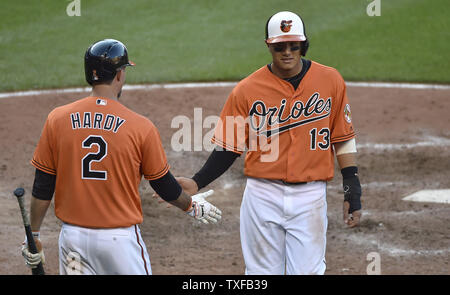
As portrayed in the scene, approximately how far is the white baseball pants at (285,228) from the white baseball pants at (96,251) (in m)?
0.93

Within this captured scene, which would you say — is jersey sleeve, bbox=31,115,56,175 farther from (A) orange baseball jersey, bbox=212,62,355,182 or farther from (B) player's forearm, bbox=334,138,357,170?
(B) player's forearm, bbox=334,138,357,170

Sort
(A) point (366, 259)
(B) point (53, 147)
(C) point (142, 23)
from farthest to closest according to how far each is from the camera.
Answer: (C) point (142, 23) → (A) point (366, 259) → (B) point (53, 147)

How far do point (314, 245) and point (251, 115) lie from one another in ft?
3.00

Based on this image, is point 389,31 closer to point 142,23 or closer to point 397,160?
point 142,23

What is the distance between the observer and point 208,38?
14.4 m

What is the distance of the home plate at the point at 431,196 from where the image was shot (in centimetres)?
755

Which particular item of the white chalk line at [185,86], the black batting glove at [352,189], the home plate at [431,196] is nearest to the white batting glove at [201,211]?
the black batting glove at [352,189]

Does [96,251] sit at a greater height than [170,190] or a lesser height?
lesser

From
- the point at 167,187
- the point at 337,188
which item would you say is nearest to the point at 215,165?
the point at 167,187

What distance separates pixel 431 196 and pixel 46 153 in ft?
15.9

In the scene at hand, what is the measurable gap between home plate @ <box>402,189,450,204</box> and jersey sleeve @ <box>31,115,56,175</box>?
15.1 ft

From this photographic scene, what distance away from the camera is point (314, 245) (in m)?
4.58

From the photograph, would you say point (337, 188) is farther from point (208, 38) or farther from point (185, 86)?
point (208, 38)

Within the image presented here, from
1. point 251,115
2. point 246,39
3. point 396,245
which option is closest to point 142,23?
point 246,39
